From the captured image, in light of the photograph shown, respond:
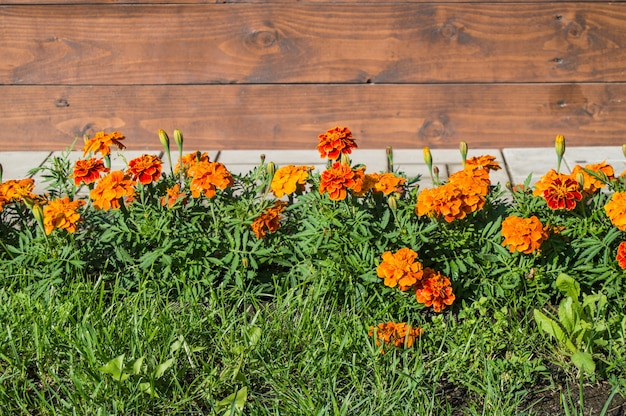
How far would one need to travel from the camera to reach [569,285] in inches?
97.8

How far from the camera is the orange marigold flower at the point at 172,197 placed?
2648mm

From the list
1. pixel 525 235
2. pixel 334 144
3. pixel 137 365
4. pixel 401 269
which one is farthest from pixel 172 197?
pixel 525 235

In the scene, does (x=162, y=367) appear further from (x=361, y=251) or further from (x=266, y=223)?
(x=361, y=251)

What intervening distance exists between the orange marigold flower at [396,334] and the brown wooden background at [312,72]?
6.86 ft

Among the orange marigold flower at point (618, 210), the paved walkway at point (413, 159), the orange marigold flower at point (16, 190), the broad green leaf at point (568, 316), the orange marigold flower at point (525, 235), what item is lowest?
the broad green leaf at point (568, 316)

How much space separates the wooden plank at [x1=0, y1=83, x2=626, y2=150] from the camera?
14.1 ft

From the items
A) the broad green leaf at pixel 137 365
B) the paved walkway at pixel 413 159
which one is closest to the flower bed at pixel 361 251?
the broad green leaf at pixel 137 365

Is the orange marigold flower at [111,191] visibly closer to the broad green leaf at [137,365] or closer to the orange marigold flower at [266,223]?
the orange marigold flower at [266,223]

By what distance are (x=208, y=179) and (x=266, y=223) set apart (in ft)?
0.75

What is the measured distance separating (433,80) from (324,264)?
6.48 feet

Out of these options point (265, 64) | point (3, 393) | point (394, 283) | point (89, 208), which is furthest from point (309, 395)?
point (265, 64)

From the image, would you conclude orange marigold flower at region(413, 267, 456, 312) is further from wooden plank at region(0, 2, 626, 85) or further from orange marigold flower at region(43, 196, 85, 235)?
wooden plank at region(0, 2, 626, 85)

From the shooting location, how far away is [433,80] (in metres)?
4.29

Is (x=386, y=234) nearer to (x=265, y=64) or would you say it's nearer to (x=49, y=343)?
(x=49, y=343)
